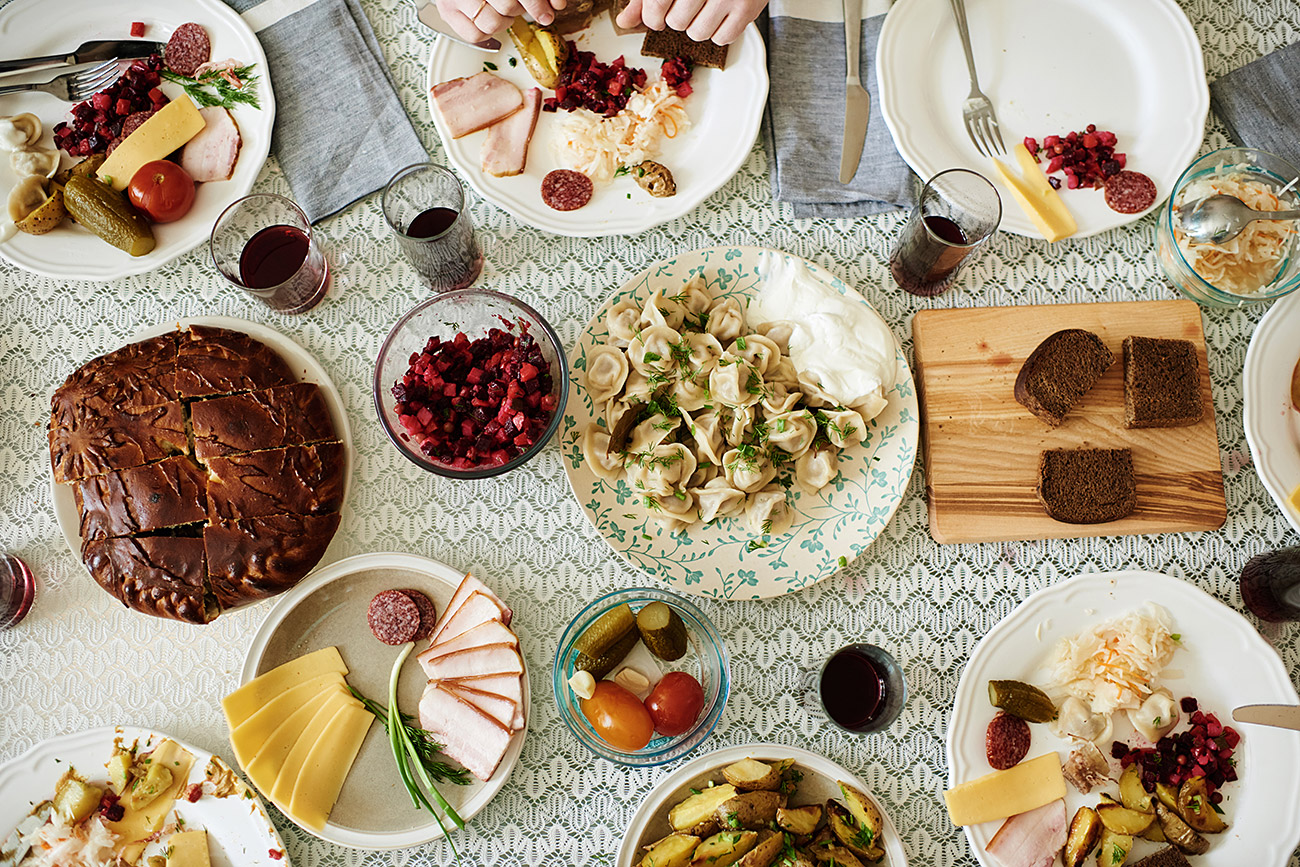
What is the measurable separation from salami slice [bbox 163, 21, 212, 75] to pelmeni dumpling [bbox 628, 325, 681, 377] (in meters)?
1.65

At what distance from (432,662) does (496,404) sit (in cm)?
74

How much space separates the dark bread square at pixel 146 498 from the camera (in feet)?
7.23

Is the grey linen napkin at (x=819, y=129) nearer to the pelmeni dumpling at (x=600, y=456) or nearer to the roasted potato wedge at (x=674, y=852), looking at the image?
the pelmeni dumpling at (x=600, y=456)

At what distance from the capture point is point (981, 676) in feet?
7.40

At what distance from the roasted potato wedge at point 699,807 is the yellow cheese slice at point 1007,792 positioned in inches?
24.1

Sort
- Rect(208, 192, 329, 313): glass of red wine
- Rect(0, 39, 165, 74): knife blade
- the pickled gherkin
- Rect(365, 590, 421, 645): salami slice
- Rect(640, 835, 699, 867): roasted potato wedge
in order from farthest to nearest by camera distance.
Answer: Rect(0, 39, 165, 74): knife blade, Rect(208, 192, 329, 313): glass of red wine, Rect(365, 590, 421, 645): salami slice, the pickled gherkin, Rect(640, 835, 699, 867): roasted potato wedge

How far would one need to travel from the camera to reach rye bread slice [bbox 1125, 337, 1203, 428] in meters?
2.32

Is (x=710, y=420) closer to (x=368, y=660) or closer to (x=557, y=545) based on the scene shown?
(x=557, y=545)

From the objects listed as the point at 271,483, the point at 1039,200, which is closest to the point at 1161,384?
the point at 1039,200

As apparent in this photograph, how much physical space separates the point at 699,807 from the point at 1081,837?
101 cm

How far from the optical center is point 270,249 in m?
2.44

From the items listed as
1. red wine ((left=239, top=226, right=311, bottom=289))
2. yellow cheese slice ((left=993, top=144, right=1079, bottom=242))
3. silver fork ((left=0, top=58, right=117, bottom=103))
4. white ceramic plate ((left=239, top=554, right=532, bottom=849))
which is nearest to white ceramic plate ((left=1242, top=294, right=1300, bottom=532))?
yellow cheese slice ((left=993, top=144, right=1079, bottom=242))

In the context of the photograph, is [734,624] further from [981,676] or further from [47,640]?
[47,640]

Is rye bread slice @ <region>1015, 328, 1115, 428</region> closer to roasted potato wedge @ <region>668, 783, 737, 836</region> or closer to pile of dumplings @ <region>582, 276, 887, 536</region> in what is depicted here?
pile of dumplings @ <region>582, 276, 887, 536</region>
